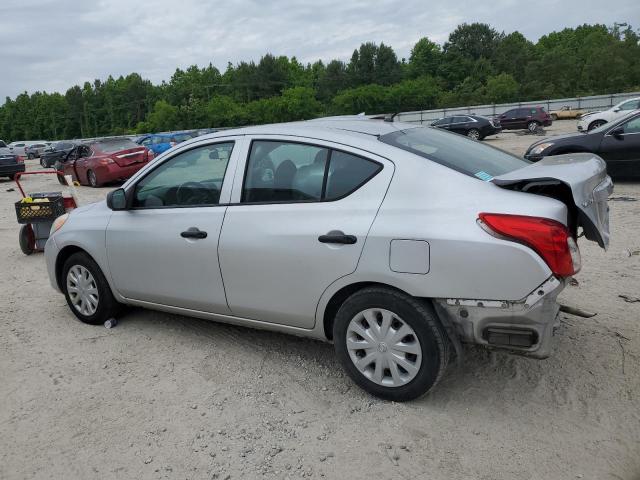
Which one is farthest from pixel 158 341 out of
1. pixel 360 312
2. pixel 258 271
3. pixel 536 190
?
pixel 536 190

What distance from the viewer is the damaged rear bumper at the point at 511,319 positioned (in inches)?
112

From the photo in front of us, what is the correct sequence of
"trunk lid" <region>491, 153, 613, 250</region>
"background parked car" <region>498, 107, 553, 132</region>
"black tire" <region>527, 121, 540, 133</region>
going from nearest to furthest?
1. "trunk lid" <region>491, 153, 613, 250</region>
2. "black tire" <region>527, 121, 540, 133</region>
3. "background parked car" <region>498, 107, 553, 132</region>

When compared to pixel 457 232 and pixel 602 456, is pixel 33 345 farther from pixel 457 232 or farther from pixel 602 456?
pixel 602 456

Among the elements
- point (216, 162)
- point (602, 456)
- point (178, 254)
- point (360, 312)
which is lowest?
point (602, 456)

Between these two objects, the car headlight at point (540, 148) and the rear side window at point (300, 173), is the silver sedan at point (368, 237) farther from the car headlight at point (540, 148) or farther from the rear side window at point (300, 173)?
the car headlight at point (540, 148)

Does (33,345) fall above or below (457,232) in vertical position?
below

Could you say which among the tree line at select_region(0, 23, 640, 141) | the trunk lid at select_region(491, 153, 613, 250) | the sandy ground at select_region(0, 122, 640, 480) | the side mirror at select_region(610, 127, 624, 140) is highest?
the tree line at select_region(0, 23, 640, 141)

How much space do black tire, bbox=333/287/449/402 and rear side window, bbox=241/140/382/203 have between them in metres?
0.67

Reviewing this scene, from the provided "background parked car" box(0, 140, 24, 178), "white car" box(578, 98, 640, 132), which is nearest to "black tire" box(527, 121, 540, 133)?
"white car" box(578, 98, 640, 132)

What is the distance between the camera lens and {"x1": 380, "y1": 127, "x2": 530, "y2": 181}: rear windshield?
10.8 ft

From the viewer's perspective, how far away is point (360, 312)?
3.27m

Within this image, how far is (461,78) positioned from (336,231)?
83.2 metres

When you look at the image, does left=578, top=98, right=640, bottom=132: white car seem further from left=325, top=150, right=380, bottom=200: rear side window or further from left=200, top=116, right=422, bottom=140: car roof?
left=325, top=150, right=380, bottom=200: rear side window

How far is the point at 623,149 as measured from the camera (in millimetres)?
10172
